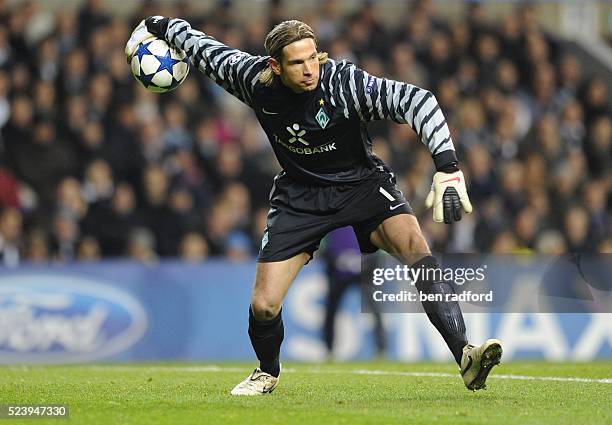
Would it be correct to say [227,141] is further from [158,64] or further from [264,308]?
[264,308]

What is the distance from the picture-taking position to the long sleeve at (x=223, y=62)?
7344 millimetres

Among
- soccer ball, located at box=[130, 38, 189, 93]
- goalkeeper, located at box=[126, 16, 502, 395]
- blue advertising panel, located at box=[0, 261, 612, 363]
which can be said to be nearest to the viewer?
goalkeeper, located at box=[126, 16, 502, 395]

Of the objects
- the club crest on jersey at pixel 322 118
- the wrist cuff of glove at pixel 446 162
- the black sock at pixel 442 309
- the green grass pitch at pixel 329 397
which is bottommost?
the green grass pitch at pixel 329 397

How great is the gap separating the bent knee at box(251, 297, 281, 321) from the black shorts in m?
0.26

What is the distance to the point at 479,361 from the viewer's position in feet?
22.6

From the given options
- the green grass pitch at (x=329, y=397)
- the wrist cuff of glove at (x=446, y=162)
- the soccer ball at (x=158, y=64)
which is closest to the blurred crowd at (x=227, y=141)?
the green grass pitch at (x=329, y=397)

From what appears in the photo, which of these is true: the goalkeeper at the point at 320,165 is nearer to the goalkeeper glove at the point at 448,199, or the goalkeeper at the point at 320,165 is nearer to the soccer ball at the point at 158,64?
the goalkeeper glove at the point at 448,199

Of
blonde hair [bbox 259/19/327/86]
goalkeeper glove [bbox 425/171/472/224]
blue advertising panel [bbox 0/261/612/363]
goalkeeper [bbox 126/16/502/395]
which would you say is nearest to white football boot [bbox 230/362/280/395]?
goalkeeper [bbox 126/16/502/395]

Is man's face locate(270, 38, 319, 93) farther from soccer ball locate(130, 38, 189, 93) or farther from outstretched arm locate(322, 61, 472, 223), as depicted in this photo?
soccer ball locate(130, 38, 189, 93)

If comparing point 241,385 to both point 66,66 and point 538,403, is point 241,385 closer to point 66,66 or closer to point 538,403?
point 538,403

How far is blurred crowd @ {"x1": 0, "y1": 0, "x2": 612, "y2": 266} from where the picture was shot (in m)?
14.5

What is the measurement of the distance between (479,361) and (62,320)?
24.4 ft

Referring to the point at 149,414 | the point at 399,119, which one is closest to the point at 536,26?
the point at 399,119

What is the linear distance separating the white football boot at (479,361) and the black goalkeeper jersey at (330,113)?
1119mm
